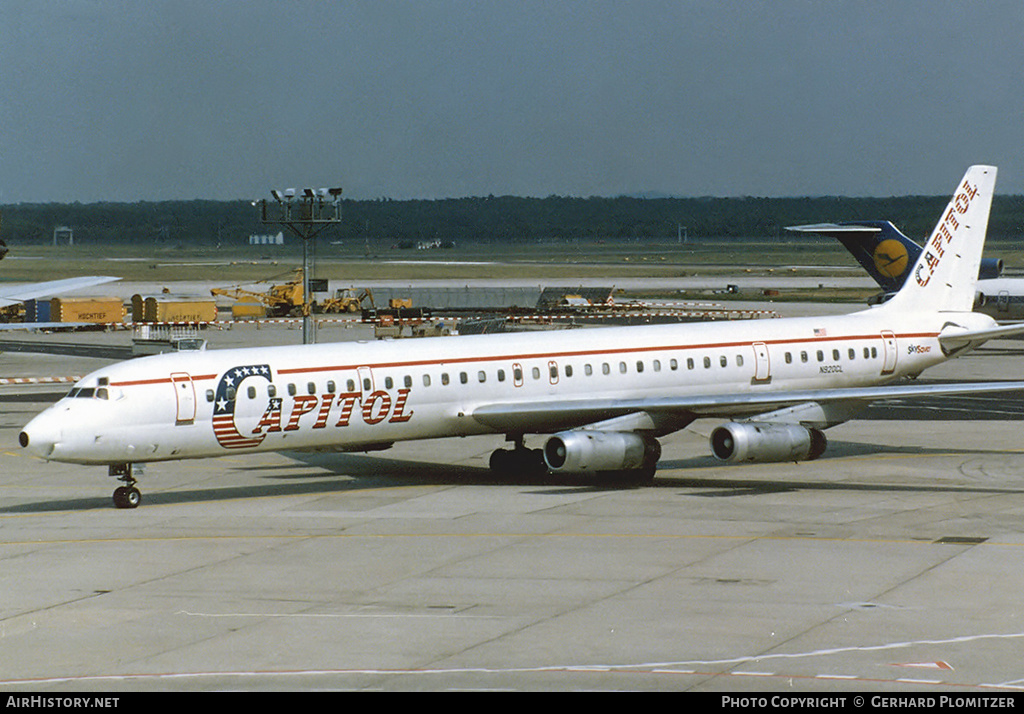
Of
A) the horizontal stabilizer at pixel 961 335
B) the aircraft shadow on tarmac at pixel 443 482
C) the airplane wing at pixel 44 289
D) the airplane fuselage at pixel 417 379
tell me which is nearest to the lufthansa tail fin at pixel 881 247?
the horizontal stabilizer at pixel 961 335

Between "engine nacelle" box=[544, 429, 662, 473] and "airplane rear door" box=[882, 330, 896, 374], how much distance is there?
10341mm

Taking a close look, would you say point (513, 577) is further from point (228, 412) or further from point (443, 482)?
point (443, 482)

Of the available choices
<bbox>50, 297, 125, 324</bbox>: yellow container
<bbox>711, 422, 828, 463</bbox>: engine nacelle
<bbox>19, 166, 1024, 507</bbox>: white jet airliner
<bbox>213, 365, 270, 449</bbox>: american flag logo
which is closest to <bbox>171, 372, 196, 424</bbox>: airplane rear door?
<bbox>19, 166, 1024, 507</bbox>: white jet airliner

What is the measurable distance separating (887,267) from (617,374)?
40.5 metres

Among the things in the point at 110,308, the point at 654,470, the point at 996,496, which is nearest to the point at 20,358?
the point at 110,308

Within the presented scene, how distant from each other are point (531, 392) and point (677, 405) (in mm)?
3913

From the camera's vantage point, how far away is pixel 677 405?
35000 millimetres

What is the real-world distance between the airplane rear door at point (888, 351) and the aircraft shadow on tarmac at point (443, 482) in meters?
2.48

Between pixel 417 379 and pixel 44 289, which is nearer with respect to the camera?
pixel 417 379

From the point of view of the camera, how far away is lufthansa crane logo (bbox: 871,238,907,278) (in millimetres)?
73500

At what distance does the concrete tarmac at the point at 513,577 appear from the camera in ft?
60.2

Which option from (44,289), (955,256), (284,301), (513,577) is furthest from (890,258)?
(284,301)

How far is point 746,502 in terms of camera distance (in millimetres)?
32750

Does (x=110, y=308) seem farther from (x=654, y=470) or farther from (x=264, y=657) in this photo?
(x=264, y=657)
